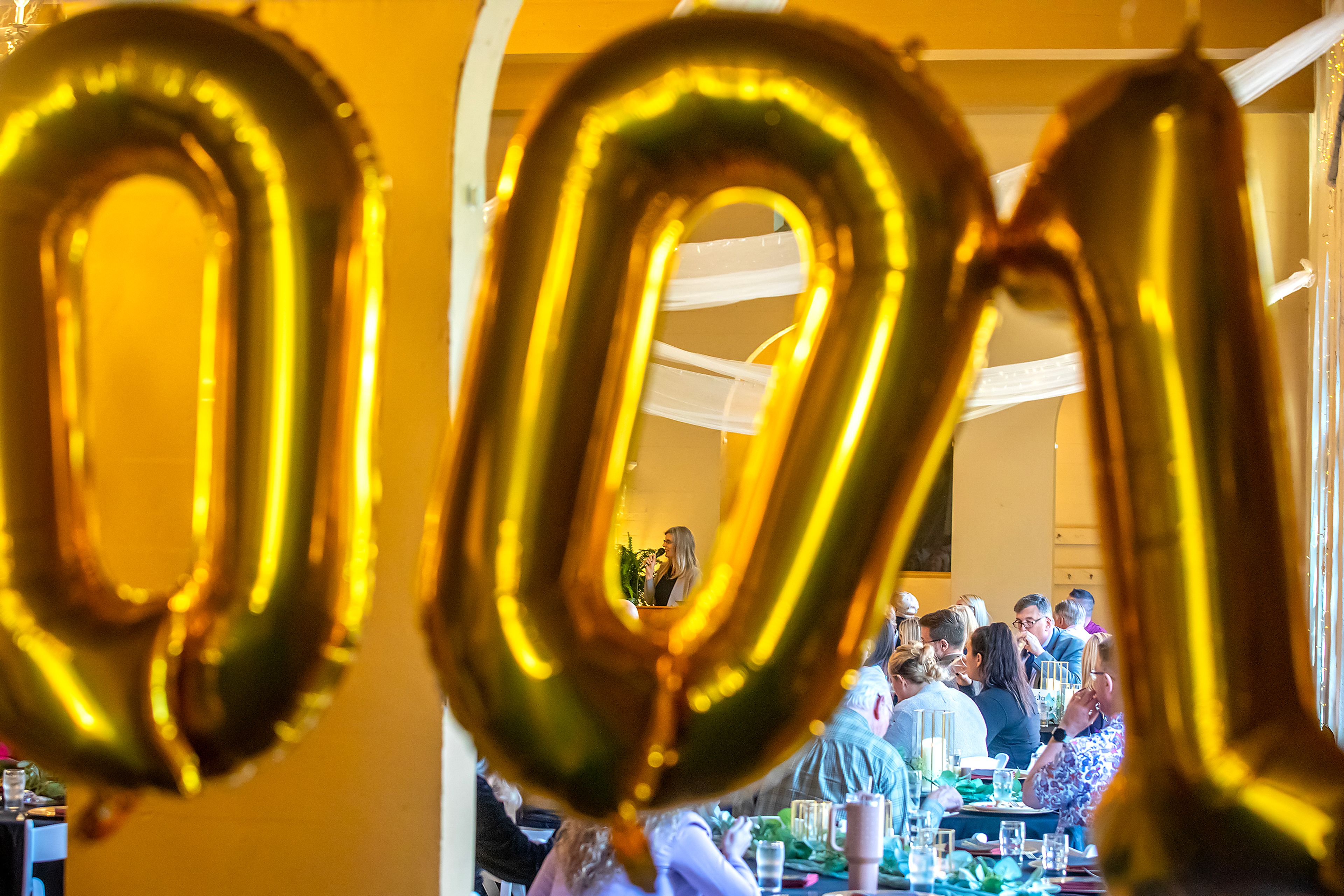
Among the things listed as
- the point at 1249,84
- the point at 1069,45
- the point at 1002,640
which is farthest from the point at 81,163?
the point at 1069,45

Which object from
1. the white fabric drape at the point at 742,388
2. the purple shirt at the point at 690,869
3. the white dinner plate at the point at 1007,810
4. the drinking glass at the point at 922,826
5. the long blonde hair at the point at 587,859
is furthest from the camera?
the white fabric drape at the point at 742,388

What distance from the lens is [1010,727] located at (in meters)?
5.22

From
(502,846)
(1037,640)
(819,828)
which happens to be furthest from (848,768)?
(1037,640)

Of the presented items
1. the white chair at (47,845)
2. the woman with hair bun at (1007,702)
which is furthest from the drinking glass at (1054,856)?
the white chair at (47,845)

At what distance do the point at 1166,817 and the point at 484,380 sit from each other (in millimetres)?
330

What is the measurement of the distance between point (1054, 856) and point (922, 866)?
0.42 m

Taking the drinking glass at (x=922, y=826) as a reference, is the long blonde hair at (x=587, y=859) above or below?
above

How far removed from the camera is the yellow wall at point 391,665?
5.28ft

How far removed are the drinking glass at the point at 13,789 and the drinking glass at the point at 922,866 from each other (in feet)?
10.1

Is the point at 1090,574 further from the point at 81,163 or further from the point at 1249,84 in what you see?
the point at 81,163

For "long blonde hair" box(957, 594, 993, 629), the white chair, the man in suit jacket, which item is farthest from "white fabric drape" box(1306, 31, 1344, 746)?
the white chair

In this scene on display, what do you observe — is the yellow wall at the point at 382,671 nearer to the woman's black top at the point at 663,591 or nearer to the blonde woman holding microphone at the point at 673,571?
the blonde woman holding microphone at the point at 673,571

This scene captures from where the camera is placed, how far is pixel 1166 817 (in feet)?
1.64

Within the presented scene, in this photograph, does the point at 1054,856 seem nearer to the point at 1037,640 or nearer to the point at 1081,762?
the point at 1081,762
